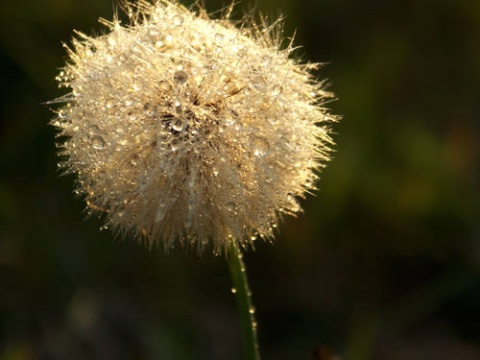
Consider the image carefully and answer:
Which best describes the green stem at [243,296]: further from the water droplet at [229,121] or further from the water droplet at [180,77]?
the water droplet at [180,77]

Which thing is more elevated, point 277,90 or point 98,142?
point 277,90

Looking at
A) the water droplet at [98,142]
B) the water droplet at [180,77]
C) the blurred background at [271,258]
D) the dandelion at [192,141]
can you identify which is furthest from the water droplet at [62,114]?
the blurred background at [271,258]

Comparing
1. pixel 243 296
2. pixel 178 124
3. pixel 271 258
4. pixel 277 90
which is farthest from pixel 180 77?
pixel 271 258

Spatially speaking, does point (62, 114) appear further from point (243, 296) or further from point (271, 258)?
point (271, 258)

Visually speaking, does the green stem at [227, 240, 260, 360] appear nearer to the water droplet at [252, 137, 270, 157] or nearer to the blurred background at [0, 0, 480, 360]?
the water droplet at [252, 137, 270, 157]

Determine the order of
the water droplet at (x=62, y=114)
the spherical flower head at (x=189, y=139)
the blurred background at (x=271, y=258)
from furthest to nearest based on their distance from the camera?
the blurred background at (x=271, y=258) < the water droplet at (x=62, y=114) < the spherical flower head at (x=189, y=139)

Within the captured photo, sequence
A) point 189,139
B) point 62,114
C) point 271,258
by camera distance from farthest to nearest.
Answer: point 271,258 → point 62,114 → point 189,139
